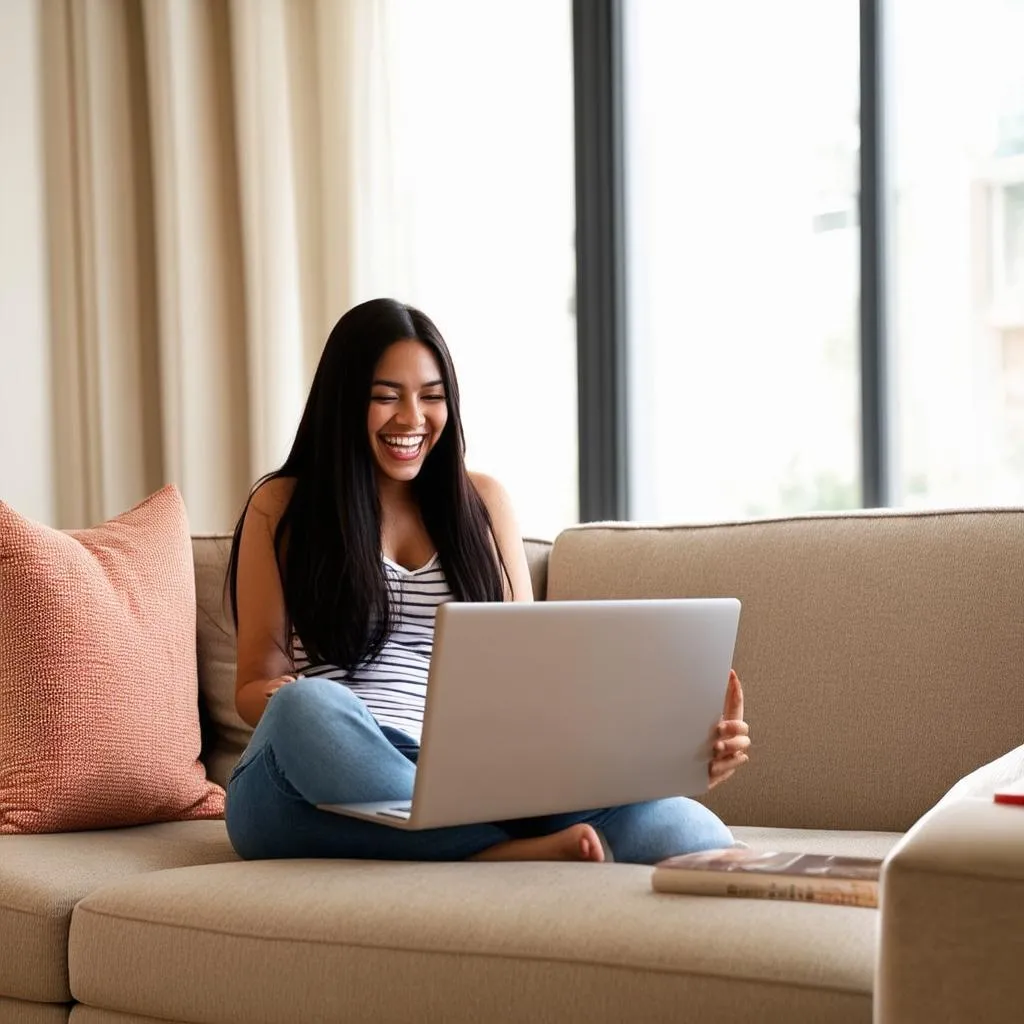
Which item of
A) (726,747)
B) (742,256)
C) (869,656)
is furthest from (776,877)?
(742,256)

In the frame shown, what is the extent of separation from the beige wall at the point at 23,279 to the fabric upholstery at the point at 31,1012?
148 centimetres

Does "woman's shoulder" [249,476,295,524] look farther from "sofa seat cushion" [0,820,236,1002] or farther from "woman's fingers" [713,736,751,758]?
"woman's fingers" [713,736,751,758]

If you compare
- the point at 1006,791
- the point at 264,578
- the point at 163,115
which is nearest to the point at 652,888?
the point at 1006,791

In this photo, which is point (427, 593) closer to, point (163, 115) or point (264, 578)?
point (264, 578)

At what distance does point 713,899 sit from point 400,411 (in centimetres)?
95

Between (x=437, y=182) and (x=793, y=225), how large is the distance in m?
0.72

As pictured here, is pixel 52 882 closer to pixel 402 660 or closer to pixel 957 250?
pixel 402 660

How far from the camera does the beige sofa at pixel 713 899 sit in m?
1.14

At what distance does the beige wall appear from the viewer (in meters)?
3.04

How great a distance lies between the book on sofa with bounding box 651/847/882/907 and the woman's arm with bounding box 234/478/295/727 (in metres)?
0.73

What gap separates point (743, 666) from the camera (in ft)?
6.89

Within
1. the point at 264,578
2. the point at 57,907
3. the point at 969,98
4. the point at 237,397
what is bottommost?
the point at 57,907

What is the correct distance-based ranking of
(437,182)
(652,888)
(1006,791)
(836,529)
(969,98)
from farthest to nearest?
(437,182), (969,98), (836,529), (652,888), (1006,791)

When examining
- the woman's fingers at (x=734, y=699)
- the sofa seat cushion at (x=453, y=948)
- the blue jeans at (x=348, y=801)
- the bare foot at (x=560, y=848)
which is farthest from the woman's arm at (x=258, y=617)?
the woman's fingers at (x=734, y=699)
